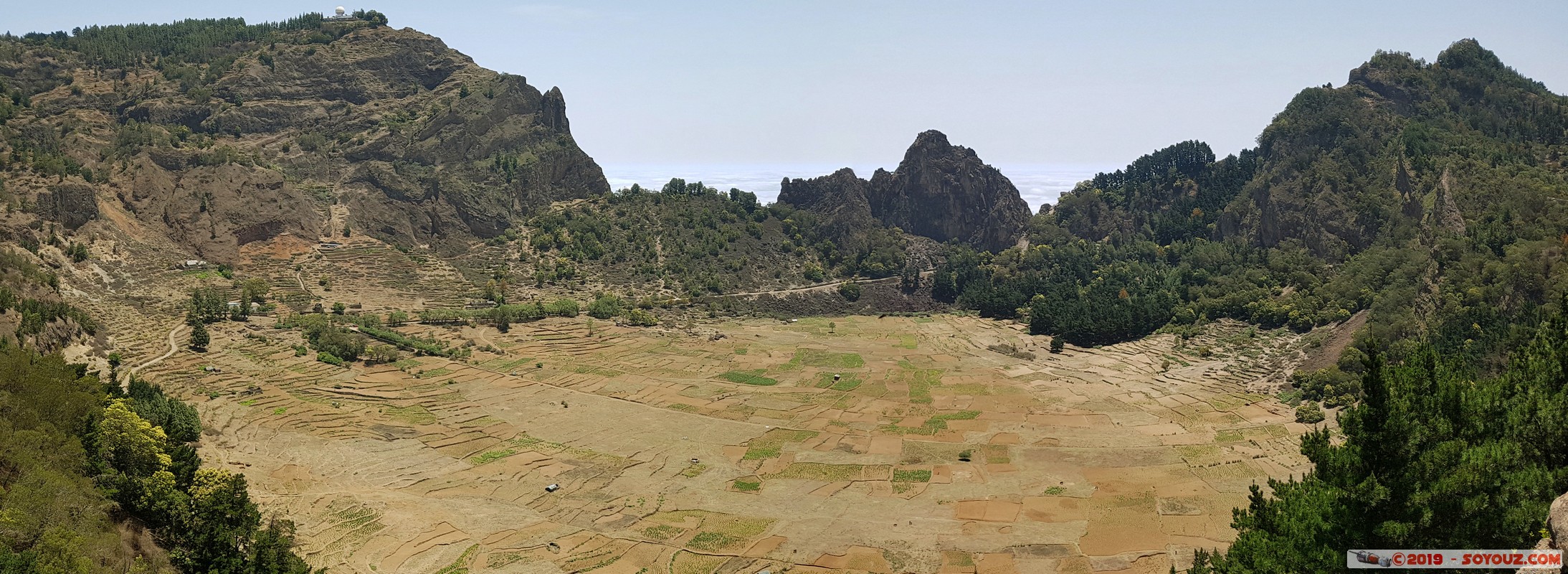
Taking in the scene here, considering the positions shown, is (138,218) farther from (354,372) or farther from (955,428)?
(955,428)

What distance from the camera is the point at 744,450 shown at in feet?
245

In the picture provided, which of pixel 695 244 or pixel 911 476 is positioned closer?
pixel 911 476

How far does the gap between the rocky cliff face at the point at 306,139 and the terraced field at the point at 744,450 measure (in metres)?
32.1

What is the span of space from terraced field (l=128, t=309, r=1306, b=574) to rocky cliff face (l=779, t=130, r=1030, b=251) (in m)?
69.0

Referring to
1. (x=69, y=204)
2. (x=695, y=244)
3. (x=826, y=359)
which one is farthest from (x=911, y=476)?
(x=69, y=204)

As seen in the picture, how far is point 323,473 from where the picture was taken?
64.5 metres

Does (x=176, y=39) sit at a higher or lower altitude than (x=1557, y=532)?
higher

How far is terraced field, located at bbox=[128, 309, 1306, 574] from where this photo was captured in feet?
178

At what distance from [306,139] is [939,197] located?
111 m

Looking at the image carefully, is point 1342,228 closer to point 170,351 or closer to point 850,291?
point 850,291

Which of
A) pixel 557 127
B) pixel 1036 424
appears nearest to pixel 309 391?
pixel 1036 424


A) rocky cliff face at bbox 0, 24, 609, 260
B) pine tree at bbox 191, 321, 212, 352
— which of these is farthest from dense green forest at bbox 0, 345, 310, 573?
rocky cliff face at bbox 0, 24, 609, 260

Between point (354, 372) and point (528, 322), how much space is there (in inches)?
1184

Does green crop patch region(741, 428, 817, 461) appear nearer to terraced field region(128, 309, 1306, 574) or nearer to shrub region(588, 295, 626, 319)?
terraced field region(128, 309, 1306, 574)
